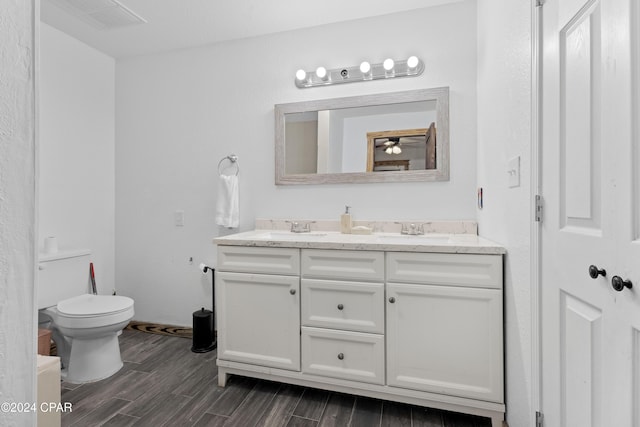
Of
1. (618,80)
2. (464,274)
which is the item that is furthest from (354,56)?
(618,80)

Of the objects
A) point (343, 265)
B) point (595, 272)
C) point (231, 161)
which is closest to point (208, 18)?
point (231, 161)

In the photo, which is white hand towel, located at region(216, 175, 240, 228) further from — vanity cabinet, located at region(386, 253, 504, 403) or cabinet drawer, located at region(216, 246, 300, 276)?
vanity cabinet, located at region(386, 253, 504, 403)

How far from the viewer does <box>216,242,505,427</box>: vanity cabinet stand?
151cm

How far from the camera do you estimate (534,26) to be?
1136mm

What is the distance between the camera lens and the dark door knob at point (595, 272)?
0.81m

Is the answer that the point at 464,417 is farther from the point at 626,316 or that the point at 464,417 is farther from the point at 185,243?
the point at 185,243

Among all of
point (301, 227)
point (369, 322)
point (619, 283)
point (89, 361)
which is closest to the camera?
point (619, 283)

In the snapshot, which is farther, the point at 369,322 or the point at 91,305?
the point at 91,305

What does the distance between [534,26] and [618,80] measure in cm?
52

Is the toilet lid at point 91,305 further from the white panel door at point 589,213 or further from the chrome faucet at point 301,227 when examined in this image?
the white panel door at point 589,213

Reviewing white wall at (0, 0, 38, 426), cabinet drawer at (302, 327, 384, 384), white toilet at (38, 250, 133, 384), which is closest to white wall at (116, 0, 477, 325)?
white toilet at (38, 250, 133, 384)

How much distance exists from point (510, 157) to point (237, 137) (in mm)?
1856

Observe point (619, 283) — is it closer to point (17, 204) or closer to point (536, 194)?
point (536, 194)

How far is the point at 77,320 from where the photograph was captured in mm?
1865
